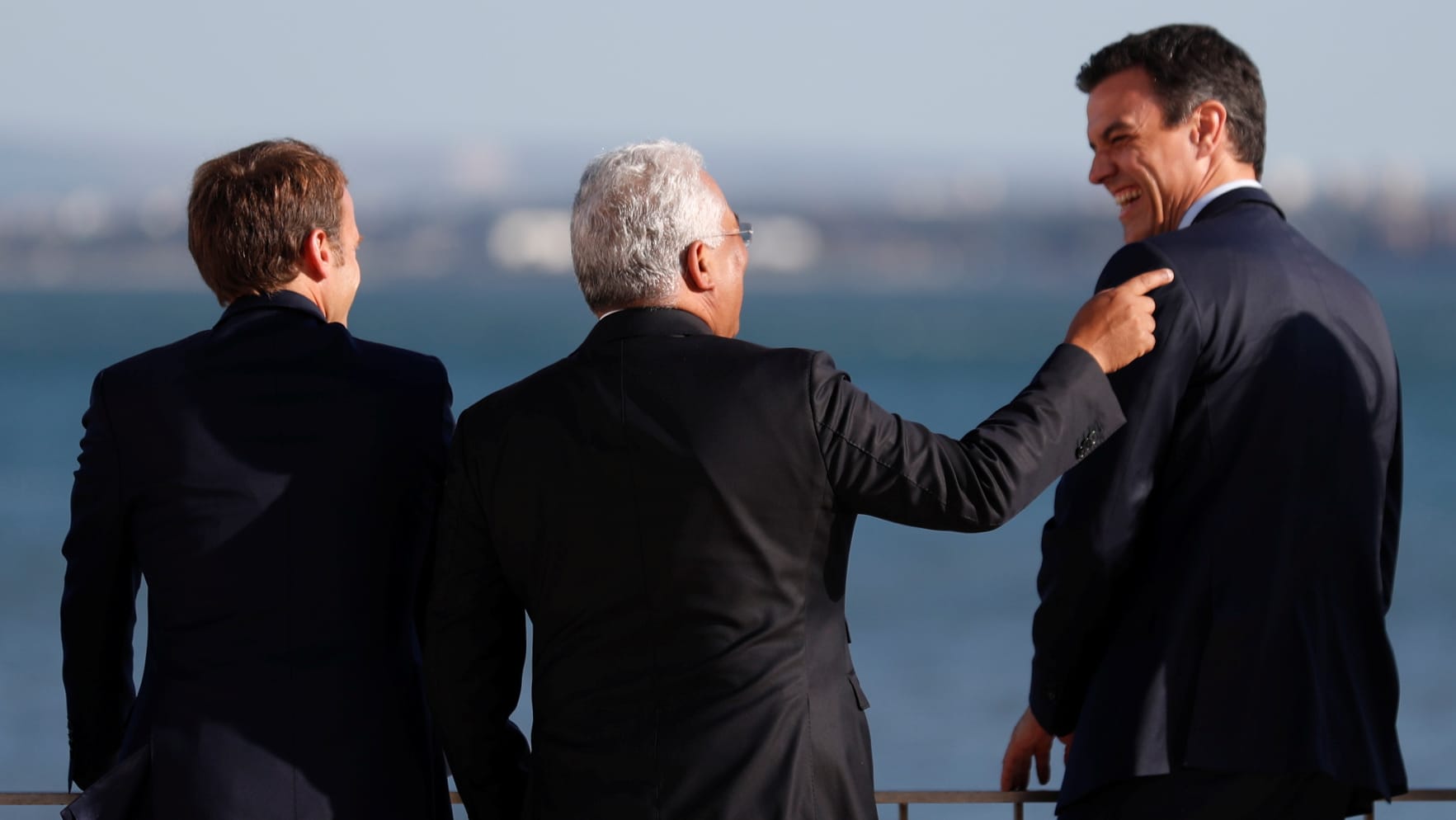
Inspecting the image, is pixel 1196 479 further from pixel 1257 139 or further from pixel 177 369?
pixel 177 369

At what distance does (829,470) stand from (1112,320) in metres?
0.40

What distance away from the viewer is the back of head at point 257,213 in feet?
7.27

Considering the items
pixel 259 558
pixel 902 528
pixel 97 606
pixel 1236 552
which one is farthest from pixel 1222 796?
pixel 902 528

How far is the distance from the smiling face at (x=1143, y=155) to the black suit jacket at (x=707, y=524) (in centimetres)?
39

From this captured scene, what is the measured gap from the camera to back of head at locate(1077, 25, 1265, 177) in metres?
2.30

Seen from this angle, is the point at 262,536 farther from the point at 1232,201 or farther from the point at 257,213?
the point at 1232,201

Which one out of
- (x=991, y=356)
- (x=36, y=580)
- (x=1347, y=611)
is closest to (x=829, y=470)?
(x=1347, y=611)

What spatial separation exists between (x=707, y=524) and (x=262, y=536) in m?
0.59

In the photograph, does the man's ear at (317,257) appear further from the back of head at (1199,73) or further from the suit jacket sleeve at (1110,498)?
the back of head at (1199,73)

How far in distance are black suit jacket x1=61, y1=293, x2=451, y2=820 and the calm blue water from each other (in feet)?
27.0

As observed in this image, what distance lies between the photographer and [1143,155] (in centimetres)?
234

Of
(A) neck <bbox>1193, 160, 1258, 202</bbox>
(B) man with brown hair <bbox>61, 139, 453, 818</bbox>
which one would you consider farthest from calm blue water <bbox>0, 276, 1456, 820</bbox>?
(A) neck <bbox>1193, 160, 1258, 202</bbox>

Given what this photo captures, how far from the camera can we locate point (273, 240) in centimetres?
222

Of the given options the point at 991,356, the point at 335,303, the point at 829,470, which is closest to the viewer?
the point at 829,470
